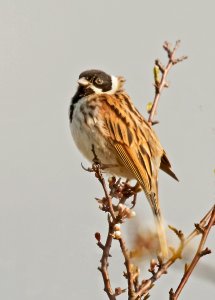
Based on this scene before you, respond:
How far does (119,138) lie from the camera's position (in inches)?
247

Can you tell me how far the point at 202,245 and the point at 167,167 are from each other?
3123 millimetres

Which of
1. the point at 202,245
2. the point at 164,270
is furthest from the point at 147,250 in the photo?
the point at 164,270

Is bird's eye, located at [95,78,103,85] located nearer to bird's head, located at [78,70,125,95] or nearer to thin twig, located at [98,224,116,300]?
bird's head, located at [78,70,125,95]

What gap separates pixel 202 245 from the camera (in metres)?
3.34

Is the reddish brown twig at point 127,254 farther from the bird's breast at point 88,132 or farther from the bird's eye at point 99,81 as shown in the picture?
the bird's eye at point 99,81

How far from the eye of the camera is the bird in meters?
6.11

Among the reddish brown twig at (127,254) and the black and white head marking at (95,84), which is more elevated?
the black and white head marking at (95,84)

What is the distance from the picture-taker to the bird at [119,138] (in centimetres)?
611

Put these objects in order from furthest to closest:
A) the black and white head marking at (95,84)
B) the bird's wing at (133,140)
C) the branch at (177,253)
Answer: the black and white head marking at (95,84)
the bird's wing at (133,140)
the branch at (177,253)

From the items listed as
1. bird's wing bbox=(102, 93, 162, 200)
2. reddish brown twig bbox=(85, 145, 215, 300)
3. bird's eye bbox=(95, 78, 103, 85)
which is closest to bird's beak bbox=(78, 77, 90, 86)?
bird's eye bbox=(95, 78, 103, 85)

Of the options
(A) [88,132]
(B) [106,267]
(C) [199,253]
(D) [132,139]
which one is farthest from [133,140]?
(C) [199,253]

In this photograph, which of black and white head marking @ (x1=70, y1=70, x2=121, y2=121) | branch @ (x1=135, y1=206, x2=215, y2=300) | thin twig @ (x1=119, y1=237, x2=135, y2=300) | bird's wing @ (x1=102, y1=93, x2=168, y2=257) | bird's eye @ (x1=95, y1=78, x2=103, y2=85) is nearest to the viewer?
branch @ (x1=135, y1=206, x2=215, y2=300)

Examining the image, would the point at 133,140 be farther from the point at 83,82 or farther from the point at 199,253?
the point at 199,253

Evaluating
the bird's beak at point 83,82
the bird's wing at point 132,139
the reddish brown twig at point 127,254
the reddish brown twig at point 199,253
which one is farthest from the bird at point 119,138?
the reddish brown twig at point 199,253
